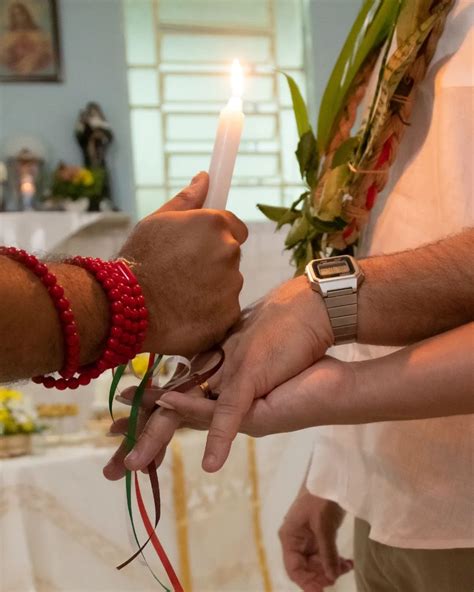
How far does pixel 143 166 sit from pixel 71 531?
2.77 meters

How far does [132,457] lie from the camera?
745 millimetres

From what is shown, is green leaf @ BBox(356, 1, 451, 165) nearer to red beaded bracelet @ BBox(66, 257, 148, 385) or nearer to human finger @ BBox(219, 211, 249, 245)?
human finger @ BBox(219, 211, 249, 245)

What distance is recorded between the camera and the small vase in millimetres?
2482

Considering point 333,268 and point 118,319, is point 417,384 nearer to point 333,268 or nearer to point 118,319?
point 333,268

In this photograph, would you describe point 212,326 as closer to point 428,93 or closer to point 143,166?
point 428,93

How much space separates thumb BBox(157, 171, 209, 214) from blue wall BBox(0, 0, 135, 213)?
3.65 m

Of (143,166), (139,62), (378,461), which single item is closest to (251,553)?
(378,461)

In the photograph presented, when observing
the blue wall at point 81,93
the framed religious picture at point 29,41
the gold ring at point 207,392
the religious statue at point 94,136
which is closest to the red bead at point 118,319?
the gold ring at point 207,392

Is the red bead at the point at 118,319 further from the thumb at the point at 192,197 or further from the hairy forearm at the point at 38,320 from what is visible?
the thumb at the point at 192,197

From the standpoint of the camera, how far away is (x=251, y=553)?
242 centimetres

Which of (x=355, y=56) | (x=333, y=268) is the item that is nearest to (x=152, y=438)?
(x=333, y=268)

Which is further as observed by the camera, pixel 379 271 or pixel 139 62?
pixel 139 62

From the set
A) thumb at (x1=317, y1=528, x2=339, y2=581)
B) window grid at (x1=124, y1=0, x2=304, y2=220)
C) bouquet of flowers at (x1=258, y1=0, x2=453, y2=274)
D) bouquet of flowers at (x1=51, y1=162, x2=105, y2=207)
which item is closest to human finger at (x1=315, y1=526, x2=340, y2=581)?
thumb at (x1=317, y1=528, x2=339, y2=581)

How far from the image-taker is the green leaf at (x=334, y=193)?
98 centimetres
